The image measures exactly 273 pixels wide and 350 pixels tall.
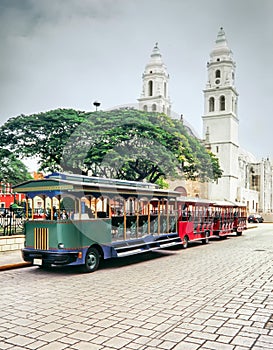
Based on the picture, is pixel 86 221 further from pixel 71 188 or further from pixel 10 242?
pixel 10 242

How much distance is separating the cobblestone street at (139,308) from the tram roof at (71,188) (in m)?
2.25

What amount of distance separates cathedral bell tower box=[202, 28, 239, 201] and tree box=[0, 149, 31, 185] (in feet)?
137

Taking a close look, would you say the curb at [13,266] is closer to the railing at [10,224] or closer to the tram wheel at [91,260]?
the tram wheel at [91,260]

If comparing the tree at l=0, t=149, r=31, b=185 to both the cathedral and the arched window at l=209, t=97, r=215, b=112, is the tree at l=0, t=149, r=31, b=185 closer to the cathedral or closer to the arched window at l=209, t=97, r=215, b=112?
the cathedral

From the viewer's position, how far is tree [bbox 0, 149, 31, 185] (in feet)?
86.8

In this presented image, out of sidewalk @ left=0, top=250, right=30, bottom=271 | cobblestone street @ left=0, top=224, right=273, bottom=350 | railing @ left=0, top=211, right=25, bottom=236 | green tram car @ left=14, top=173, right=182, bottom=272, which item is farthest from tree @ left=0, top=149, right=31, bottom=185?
cobblestone street @ left=0, top=224, right=273, bottom=350

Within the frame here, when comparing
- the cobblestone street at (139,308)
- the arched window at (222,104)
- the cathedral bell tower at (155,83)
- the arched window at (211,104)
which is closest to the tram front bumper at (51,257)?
the cobblestone street at (139,308)

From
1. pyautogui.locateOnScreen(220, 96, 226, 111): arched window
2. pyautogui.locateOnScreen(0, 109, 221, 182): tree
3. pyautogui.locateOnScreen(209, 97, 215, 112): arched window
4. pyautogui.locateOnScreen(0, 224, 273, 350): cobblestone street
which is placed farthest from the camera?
pyautogui.locateOnScreen(209, 97, 215, 112): arched window

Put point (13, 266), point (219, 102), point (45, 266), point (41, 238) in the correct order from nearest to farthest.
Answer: point (41, 238)
point (45, 266)
point (13, 266)
point (219, 102)

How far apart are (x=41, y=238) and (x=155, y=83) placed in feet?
182

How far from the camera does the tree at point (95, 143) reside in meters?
25.5

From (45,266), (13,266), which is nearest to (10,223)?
(13,266)

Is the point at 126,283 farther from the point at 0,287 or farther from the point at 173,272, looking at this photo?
the point at 0,287

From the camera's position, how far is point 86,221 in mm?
11094
